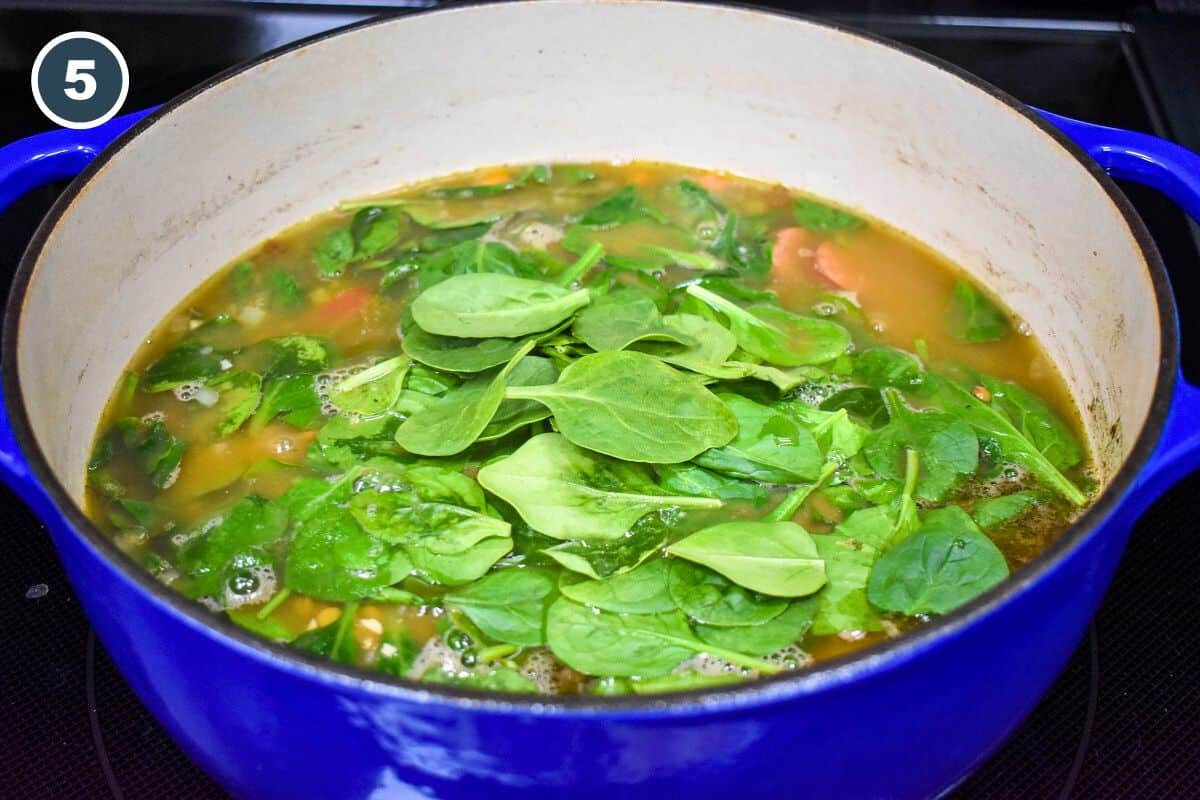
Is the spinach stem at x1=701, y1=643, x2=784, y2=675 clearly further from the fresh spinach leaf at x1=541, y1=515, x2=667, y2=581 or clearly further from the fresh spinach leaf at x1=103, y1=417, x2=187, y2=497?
the fresh spinach leaf at x1=103, y1=417, x2=187, y2=497

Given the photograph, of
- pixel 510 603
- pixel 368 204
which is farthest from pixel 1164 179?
pixel 368 204

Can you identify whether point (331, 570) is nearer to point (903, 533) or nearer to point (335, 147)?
point (903, 533)

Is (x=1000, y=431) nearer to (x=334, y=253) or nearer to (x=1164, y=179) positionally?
(x=1164, y=179)

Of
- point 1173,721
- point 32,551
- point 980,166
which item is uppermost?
point 980,166

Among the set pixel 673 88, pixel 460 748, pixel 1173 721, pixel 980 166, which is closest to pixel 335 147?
pixel 673 88

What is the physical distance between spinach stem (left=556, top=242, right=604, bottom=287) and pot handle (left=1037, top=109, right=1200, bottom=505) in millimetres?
528

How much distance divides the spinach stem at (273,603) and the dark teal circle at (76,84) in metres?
0.85

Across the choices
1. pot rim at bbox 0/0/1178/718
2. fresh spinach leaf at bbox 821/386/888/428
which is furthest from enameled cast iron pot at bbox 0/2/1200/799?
fresh spinach leaf at bbox 821/386/888/428

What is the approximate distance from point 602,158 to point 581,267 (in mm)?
281

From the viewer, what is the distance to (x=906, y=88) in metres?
1.41

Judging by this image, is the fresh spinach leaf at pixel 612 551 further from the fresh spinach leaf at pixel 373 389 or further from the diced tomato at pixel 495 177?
the diced tomato at pixel 495 177

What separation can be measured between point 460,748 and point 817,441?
0.58 meters

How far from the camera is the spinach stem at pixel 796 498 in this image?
1.13 meters

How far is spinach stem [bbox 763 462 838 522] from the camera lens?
113cm
